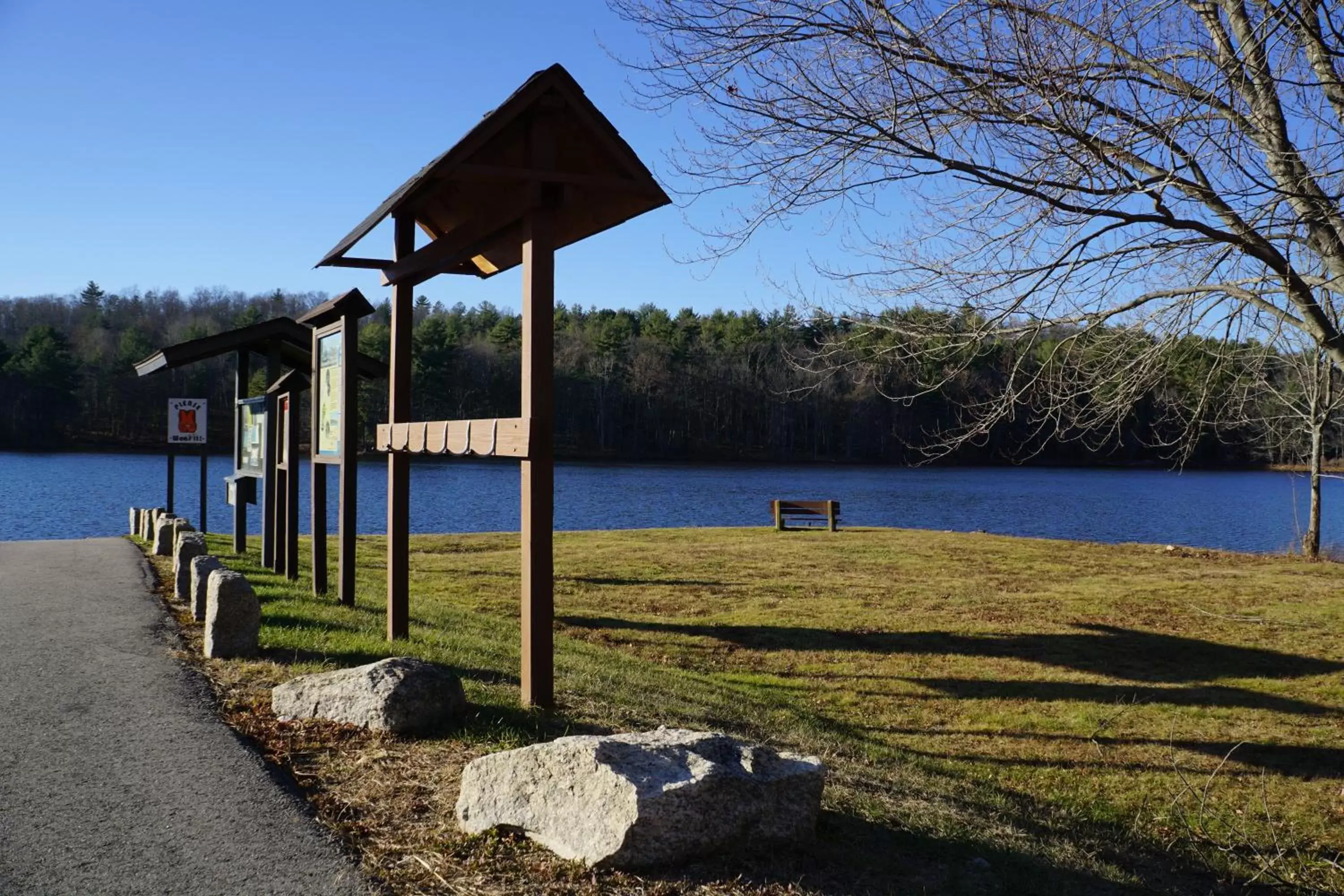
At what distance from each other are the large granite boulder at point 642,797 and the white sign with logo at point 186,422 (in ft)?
50.2

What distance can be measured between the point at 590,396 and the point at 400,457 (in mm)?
70903

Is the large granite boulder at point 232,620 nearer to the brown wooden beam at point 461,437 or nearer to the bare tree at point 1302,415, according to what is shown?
the brown wooden beam at point 461,437

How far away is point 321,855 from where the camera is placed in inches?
155

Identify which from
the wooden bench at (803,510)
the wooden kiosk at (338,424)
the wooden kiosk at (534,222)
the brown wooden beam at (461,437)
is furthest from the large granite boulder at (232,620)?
the wooden bench at (803,510)

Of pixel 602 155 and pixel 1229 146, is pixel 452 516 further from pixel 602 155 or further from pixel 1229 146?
pixel 1229 146

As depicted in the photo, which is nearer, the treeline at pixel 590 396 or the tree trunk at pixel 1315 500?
the tree trunk at pixel 1315 500

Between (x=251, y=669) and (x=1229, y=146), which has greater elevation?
(x=1229, y=146)

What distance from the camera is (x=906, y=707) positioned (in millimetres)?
9469

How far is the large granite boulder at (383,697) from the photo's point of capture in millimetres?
5359

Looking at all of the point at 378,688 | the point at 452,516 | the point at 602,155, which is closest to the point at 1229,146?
the point at 602,155

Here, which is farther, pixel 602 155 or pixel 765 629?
pixel 765 629

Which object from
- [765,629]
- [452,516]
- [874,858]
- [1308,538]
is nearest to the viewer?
[874,858]

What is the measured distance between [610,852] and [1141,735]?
6652 millimetres

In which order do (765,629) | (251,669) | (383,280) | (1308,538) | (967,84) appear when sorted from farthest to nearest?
(1308,538)
(765,629)
(383,280)
(251,669)
(967,84)
